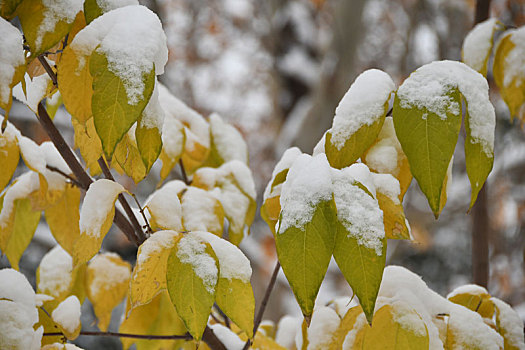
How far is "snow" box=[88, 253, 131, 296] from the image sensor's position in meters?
0.74

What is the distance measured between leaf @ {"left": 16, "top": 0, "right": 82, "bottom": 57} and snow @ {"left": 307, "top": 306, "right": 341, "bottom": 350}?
1.28 feet

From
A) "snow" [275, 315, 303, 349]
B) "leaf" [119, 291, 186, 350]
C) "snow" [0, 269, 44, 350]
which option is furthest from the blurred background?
"snow" [0, 269, 44, 350]

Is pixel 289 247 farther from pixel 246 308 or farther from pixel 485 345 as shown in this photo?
pixel 485 345

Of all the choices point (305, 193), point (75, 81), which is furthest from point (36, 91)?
point (305, 193)

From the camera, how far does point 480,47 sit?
0.68m

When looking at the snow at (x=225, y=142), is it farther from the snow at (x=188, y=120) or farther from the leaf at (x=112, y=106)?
the leaf at (x=112, y=106)

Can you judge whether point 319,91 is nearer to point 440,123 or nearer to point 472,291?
point 472,291

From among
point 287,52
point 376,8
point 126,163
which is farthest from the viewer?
point 376,8

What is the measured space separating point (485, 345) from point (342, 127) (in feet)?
0.92

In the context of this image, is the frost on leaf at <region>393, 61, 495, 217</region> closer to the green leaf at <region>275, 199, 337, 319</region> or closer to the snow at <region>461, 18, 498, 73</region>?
the green leaf at <region>275, 199, 337, 319</region>

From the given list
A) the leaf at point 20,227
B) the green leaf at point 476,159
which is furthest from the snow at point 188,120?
the green leaf at point 476,159

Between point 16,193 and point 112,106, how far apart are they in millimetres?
342

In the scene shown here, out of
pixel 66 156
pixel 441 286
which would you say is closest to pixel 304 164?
pixel 66 156

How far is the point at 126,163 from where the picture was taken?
1.54ft
